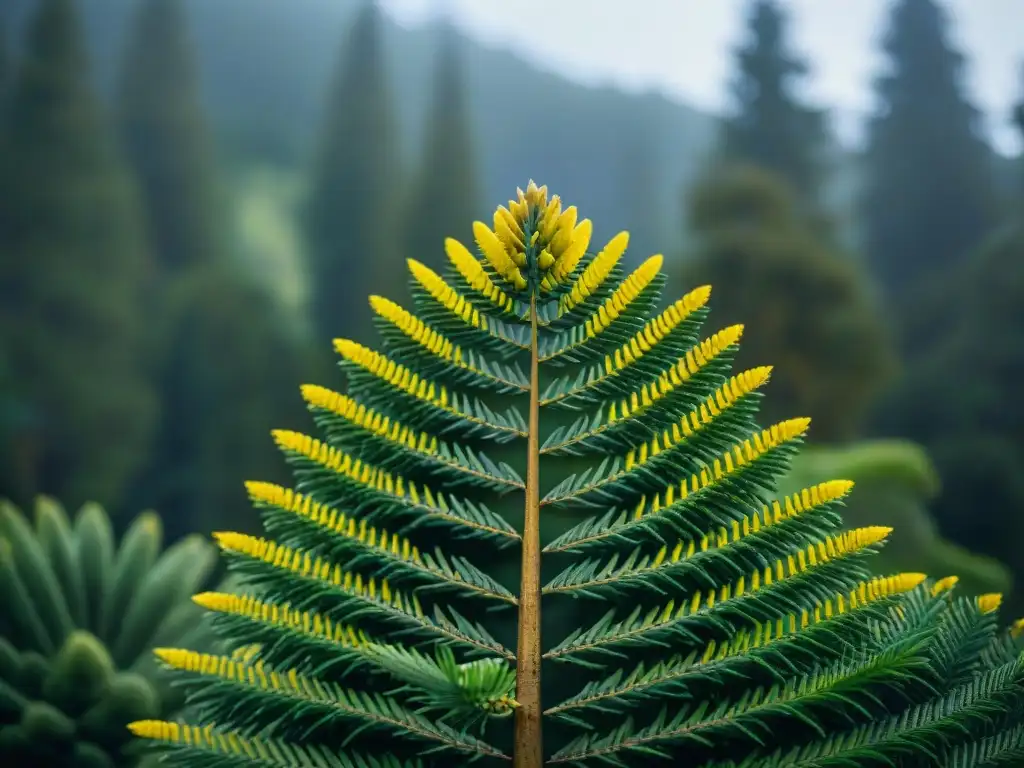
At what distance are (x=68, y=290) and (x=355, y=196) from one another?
1520mm

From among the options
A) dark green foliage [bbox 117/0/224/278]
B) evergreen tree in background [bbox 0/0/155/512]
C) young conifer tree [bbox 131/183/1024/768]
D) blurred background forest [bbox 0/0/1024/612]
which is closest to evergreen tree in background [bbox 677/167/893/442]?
blurred background forest [bbox 0/0/1024/612]

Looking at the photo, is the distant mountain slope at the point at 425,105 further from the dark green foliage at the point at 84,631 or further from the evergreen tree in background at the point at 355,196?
the dark green foliage at the point at 84,631

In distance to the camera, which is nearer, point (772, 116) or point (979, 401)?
point (979, 401)

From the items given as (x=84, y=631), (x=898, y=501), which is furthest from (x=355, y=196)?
(x=84, y=631)

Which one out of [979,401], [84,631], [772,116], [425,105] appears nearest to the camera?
[84,631]

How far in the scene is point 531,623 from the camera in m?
0.32

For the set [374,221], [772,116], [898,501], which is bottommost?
[898,501]

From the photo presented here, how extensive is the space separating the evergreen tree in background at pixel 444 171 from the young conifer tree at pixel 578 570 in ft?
13.6

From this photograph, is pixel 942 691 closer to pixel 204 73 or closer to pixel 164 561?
pixel 164 561

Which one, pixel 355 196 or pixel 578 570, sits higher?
pixel 355 196

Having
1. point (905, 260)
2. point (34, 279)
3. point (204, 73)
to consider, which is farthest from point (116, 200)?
point (905, 260)

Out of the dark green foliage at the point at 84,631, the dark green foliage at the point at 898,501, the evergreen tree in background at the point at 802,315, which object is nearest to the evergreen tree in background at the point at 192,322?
the evergreen tree in background at the point at 802,315

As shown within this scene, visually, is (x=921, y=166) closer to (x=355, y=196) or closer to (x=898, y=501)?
(x=898, y=501)

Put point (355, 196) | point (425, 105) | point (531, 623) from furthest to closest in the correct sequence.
Result: point (425, 105) < point (355, 196) < point (531, 623)
